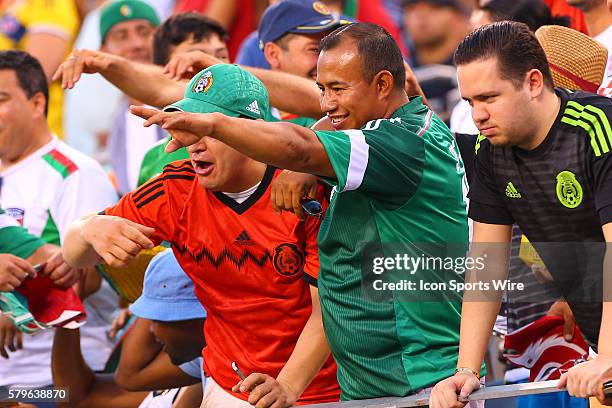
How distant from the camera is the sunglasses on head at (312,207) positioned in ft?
14.5

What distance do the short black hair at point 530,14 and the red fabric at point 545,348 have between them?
6.05 ft

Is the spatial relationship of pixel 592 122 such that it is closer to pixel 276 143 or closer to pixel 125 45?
pixel 276 143

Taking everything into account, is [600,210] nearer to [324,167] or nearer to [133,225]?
[324,167]

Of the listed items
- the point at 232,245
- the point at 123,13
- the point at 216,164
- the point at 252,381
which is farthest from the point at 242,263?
the point at 123,13

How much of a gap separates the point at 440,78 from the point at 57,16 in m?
3.14

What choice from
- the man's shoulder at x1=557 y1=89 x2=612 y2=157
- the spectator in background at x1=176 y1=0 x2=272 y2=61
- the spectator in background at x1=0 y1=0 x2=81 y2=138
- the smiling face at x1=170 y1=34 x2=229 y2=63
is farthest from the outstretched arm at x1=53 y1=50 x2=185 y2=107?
the spectator in background at x1=0 y1=0 x2=81 y2=138

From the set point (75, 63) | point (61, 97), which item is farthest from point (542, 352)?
point (61, 97)

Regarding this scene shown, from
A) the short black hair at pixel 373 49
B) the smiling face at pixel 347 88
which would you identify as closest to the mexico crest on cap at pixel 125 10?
the short black hair at pixel 373 49

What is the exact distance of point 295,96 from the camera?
545 centimetres

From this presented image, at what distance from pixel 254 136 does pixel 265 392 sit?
102 cm

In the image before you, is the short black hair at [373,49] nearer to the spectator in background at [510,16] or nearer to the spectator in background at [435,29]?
the spectator in background at [510,16]

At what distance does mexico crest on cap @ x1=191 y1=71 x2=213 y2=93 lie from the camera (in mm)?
4551

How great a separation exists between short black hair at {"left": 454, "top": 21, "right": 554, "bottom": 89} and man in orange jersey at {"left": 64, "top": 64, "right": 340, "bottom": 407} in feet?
3.19

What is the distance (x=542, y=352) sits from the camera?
4.91 m
